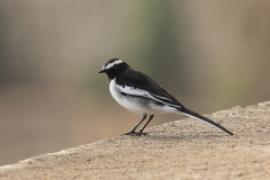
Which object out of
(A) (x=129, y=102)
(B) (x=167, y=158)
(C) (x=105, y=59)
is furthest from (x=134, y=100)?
(C) (x=105, y=59)

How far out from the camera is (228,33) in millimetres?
27641

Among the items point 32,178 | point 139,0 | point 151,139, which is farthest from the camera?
point 139,0

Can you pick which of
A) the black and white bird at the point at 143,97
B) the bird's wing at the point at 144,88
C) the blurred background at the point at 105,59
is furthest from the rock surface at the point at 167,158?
the blurred background at the point at 105,59

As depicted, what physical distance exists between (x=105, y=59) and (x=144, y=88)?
2074 cm

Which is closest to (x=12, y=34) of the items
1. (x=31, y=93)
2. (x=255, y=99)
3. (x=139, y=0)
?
(x=31, y=93)

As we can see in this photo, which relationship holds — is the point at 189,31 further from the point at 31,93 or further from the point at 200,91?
the point at 31,93

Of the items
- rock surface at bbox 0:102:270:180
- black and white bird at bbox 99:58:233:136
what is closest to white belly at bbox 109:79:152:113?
black and white bird at bbox 99:58:233:136

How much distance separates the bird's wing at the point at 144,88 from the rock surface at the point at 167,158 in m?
0.32

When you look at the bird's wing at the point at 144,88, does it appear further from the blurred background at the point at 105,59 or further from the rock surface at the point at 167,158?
the blurred background at the point at 105,59

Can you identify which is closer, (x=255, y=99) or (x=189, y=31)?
(x=255, y=99)

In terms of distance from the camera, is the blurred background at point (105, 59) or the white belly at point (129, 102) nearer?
the white belly at point (129, 102)

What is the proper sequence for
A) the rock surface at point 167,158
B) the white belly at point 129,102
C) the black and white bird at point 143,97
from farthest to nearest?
1. the white belly at point 129,102
2. the black and white bird at point 143,97
3. the rock surface at point 167,158

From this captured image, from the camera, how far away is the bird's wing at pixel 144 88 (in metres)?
10.1

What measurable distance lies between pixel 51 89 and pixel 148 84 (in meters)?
24.2
